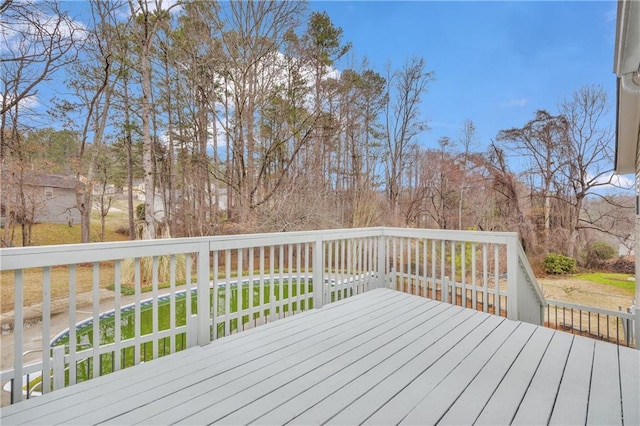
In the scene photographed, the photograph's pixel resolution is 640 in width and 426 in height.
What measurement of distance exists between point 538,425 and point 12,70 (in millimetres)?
8311

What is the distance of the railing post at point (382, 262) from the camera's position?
4.25m

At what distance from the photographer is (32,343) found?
12.3ft

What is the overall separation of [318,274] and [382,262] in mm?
1242

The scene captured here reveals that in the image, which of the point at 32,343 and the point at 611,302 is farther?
the point at 611,302

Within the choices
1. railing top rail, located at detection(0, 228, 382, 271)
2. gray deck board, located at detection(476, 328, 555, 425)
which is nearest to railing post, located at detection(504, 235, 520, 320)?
gray deck board, located at detection(476, 328, 555, 425)

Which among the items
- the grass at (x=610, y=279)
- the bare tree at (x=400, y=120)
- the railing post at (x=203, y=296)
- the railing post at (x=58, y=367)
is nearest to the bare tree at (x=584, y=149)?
the grass at (x=610, y=279)

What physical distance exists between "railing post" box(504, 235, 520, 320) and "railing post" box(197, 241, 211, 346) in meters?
2.94

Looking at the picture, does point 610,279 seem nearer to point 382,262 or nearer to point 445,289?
point 445,289

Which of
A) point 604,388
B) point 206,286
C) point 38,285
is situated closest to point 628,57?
point 604,388

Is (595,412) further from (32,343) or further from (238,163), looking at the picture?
(238,163)

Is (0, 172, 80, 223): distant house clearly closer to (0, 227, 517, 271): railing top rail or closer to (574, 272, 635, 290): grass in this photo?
(0, 227, 517, 271): railing top rail

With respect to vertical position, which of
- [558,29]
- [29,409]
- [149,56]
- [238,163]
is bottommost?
[29,409]

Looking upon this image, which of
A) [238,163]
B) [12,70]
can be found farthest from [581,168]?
[12,70]

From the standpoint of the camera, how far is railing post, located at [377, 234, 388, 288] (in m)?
4.25
